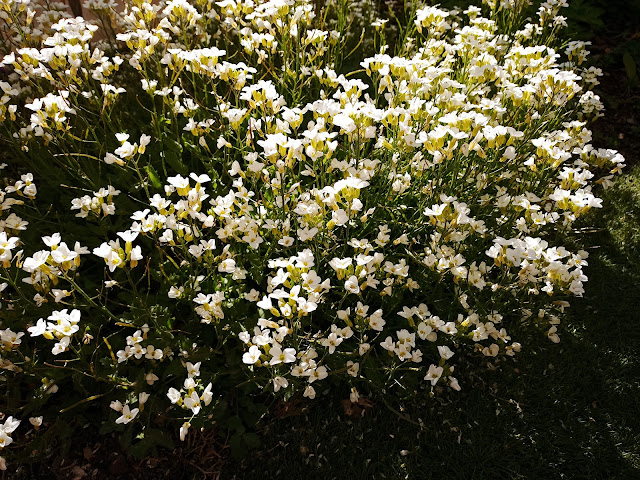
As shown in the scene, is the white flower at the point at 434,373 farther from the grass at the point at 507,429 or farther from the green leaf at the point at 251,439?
the green leaf at the point at 251,439

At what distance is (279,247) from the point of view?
2.57m

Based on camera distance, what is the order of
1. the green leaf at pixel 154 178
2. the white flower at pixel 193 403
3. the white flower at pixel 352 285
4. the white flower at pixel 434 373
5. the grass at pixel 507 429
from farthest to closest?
the green leaf at pixel 154 178 → the grass at pixel 507 429 → the white flower at pixel 434 373 → the white flower at pixel 352 285 → the white flower at pixel 193 403

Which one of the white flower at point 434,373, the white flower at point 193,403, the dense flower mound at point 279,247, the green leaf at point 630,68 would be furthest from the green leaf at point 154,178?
the green leaf at point 630,68

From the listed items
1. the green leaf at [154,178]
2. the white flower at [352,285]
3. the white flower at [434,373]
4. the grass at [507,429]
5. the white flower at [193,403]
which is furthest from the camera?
the green leaf at [154,178]

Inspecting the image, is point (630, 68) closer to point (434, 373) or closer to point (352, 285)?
point (434, 373)

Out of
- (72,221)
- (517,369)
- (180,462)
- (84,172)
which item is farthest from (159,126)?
(517,369)

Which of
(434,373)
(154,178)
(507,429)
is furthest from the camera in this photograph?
(154,178)

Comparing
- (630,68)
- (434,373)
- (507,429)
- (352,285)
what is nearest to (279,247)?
(352,285)

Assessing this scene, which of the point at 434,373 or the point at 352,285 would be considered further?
the point at 434,373

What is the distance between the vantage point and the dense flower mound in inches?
81.7

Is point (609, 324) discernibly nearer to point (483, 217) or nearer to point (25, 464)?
point (483, 217)

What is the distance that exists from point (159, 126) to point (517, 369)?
7.98ft

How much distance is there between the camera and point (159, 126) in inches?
121

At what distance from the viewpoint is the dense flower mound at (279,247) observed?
2074 mm
